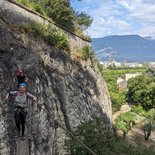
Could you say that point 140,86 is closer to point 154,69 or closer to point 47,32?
point 154,69

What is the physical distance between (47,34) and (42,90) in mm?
5764

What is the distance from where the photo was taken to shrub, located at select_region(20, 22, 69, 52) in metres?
22.9

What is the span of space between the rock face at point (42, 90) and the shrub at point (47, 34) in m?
0.53

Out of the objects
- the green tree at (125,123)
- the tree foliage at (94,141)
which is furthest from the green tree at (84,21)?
the tree foliage at (94,141)

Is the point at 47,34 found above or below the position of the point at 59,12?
below

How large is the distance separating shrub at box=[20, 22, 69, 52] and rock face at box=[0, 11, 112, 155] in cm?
53

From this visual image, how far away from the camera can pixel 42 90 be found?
65.4ft

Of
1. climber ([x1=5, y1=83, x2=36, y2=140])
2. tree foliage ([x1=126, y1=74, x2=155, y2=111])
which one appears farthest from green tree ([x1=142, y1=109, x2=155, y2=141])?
climber ([x1=5, y1=83, x2=36, y2=140])

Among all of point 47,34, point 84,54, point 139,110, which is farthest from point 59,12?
point 139,110

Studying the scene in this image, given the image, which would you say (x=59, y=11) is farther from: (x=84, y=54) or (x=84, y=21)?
(x=84, y=21)

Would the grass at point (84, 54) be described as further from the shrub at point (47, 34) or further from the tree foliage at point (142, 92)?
the tree foliage at point (142, 92)

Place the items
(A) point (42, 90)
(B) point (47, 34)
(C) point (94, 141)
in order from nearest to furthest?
1. (C) point (94, 141)
2. (A) point (42, 90)
3. (B) point (47, 34)

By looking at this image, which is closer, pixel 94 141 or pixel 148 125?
pixel 94 141

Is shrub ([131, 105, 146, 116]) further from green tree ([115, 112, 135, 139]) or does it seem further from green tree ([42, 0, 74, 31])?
green tree ([42, 0, 74, 31])
